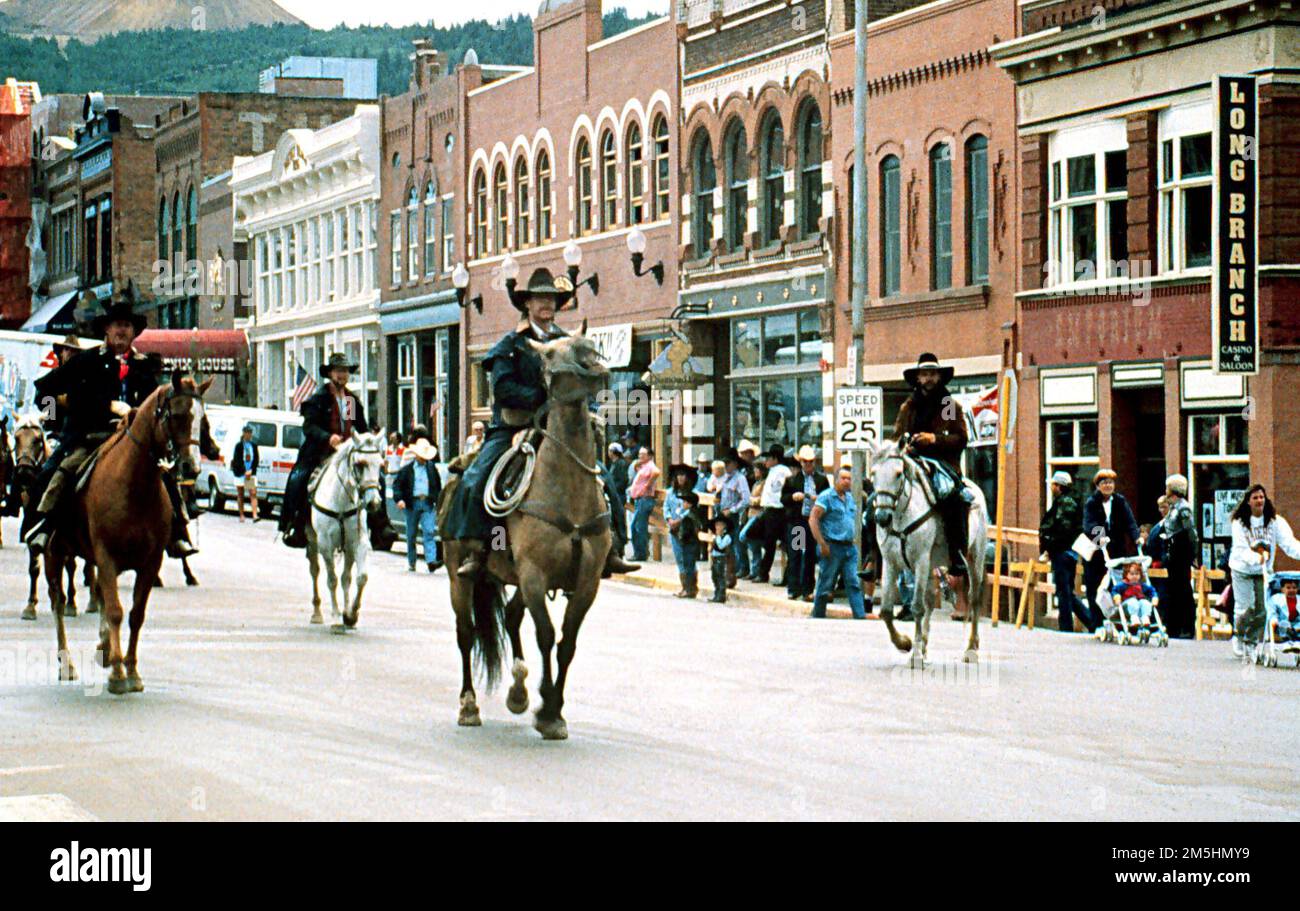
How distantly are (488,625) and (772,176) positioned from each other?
95.9ft

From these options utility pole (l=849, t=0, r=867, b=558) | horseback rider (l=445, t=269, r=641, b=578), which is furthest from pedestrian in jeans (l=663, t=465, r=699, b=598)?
horseback rider (l=445, t=269, r=641, b=578)

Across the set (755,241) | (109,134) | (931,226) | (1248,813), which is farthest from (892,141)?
(109,134)

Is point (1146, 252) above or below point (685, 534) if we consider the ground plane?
above

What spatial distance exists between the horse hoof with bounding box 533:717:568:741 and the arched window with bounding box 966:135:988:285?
925 inches

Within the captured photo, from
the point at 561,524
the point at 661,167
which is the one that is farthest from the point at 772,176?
the point at 561,524

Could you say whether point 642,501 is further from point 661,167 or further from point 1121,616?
point 1121,616

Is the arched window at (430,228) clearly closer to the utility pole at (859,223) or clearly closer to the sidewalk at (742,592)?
the sidewalk at (742,592)

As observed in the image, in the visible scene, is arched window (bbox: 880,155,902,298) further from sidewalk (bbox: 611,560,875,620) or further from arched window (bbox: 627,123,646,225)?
arched window (bbox: 627,123,646,225)

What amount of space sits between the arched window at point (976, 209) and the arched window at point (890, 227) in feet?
7.19

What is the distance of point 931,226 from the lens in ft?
124

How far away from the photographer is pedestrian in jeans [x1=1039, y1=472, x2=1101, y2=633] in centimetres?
2655

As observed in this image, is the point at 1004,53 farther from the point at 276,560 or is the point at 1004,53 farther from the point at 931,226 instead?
the point at 276,560

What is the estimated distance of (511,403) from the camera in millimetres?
14195

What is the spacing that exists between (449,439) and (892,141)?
23.8 m
